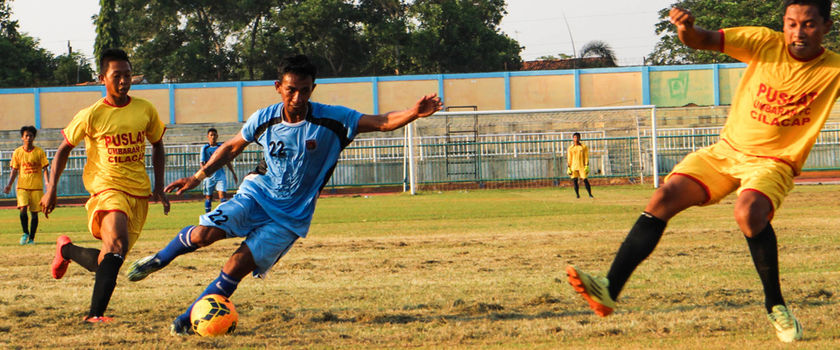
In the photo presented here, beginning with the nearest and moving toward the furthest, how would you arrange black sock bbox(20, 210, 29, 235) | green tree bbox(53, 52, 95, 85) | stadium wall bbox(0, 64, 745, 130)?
1. black sock bbox(20, 210, 29, 235)
2. stadium wall bbox(0, 64, 745, 130)
3. green tree bbox(53, 52, 95, 85)

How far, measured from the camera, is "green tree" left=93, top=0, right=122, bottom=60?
51.5 metres

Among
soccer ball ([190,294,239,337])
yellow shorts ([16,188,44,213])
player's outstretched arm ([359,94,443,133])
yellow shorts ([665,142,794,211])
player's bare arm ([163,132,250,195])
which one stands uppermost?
player's outstretched arm ([359,94,443,133])

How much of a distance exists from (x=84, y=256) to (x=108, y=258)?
704 millimetres

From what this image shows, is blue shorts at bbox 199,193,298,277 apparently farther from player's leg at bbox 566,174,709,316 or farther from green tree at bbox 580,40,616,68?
green tree at bbox 580,40,616,68

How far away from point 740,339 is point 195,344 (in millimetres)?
3194

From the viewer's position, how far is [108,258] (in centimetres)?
619

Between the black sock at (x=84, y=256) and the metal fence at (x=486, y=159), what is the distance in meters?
23.5

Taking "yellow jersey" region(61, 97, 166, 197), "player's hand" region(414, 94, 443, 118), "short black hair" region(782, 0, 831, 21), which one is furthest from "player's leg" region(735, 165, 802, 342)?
"yellow jersey" region(61, 97, 166, 197)

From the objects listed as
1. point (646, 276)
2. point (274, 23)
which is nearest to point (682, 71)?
point (274, 23)

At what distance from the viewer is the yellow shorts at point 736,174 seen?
189 inches

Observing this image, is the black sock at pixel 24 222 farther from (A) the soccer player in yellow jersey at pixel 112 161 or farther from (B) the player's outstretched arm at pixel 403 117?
(B) the player's outstretched arm at pixel 403 117

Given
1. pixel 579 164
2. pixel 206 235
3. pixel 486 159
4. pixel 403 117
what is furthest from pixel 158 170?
pixel 486 159

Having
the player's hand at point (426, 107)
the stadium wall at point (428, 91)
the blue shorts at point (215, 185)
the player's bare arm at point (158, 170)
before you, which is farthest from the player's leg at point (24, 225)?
the stadium wall at point (428, 91)

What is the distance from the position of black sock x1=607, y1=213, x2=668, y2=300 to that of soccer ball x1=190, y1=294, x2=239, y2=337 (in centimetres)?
239
